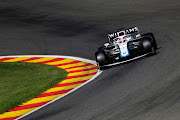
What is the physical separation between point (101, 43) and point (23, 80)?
14.3ft

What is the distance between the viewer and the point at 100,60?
43.8 feet

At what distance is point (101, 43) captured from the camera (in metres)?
17.1

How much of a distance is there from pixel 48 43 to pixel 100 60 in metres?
5.99

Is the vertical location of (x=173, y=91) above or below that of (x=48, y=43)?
below

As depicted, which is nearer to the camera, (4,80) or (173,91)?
(173,91)

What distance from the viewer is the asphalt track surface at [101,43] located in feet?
30.0

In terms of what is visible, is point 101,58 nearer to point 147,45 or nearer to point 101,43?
point 147,45

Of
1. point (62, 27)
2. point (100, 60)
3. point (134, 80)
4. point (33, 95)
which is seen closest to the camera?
point (134, 80)

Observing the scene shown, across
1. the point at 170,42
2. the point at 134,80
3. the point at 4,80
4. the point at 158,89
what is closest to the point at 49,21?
the point at 4,80

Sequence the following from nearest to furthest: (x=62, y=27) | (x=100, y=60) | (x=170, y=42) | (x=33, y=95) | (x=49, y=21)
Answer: (x=33, y=95) → (x=100, y=60) → (x=170, y=42) → (x=62, y=27) → (x=49, y=21)

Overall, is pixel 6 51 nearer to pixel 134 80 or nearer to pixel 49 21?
pixel 49 21

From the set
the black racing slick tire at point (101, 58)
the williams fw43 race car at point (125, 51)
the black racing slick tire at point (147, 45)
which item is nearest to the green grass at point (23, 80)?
the black racing slick tire at point (101, 58)

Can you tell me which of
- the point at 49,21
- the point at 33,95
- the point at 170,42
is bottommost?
the point at 33,95

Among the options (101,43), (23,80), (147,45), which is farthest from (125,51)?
(23,80)
